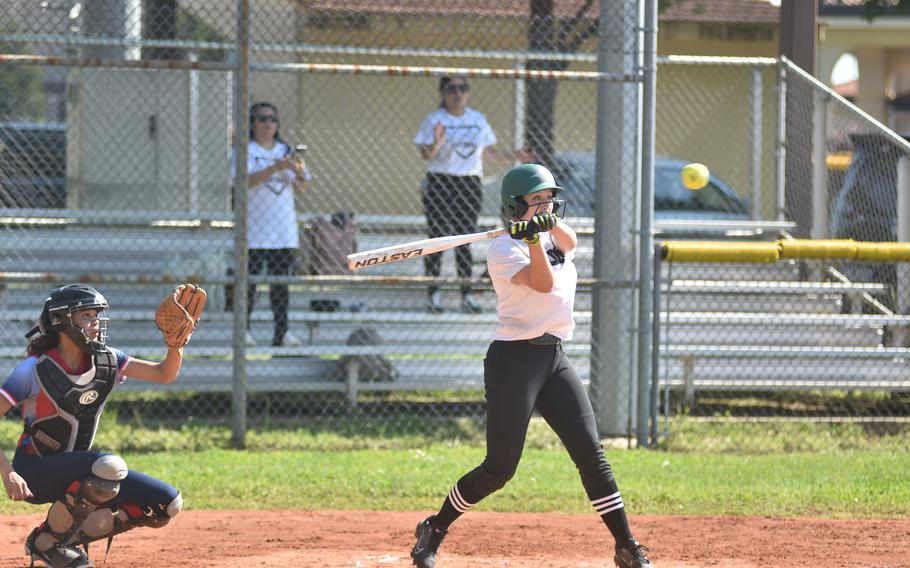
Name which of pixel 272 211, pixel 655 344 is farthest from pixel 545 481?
pixel 272 211

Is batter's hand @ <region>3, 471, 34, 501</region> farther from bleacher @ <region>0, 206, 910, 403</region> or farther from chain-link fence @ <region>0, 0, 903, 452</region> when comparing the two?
bleacher @ <region>0, 206, 910, 403</region>

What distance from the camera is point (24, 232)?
30.3 feet

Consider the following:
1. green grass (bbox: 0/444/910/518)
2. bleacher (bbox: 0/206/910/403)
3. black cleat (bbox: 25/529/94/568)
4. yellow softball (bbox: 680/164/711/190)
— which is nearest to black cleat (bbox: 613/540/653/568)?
green grass (bbox: 0/444/910/518)

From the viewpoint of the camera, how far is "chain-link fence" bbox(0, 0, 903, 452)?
8258mm

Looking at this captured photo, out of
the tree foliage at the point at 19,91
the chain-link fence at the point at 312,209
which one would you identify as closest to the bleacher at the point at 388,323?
the chain-link fence at the point at 312,209

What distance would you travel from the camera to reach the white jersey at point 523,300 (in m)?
4.74

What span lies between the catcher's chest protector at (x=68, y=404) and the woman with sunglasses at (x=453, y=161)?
425 cm

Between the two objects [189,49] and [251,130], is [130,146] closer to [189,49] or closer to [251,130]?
[189,49]

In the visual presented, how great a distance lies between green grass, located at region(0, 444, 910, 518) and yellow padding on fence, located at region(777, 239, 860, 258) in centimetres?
137

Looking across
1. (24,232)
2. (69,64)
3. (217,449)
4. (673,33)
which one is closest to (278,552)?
(217,449)

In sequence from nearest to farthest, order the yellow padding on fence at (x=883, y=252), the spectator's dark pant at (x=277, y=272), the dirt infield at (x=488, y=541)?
the dirt infield at (x=488, y=541) → the yellow padding on fence at (x=883, y=252) → the spectator's dark pant at (x=277, y=272)

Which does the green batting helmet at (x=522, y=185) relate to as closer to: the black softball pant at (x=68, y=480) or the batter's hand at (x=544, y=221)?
the batter's hand at (x=544, y=221)

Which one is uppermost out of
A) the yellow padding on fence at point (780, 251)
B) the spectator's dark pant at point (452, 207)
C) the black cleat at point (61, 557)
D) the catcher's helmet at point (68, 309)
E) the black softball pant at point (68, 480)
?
the spectator's dark pant at point (452, 207)

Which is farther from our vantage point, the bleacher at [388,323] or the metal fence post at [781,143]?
the metal fence post at [781,143]
